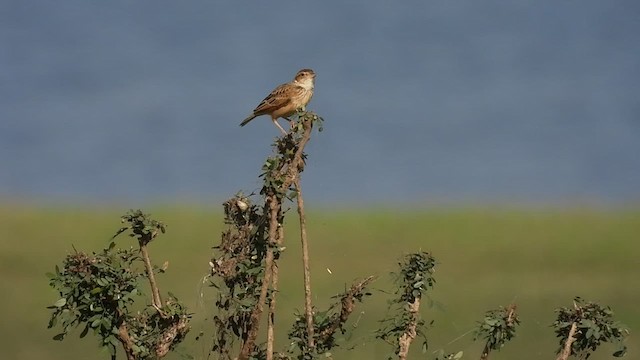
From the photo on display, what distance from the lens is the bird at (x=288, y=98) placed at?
9711 mm

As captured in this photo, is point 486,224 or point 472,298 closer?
point 472,298

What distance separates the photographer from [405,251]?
1346 cm

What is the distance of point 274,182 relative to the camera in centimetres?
571

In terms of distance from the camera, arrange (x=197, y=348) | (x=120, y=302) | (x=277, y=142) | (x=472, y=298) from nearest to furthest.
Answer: (x=120, y=302) < (x=277, y=142) < (x=197, y=348) < (x=472, y=298)

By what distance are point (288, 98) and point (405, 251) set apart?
160 inches

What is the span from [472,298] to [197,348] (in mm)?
6022

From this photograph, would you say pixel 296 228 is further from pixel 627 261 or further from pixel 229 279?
pixel 229 279

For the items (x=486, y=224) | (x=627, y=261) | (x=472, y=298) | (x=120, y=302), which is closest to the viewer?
(x=120, y=302)

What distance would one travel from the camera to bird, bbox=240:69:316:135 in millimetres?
9711

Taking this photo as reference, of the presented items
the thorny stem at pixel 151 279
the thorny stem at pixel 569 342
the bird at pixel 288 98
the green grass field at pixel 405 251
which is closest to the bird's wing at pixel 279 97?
the bird at pixel 288 98

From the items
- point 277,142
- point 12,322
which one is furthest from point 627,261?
point 277,142

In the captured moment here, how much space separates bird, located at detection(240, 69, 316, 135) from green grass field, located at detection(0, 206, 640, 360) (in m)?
2.65

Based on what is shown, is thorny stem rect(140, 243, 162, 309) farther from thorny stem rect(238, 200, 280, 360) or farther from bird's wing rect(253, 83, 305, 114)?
bird's wing rect(253, 83, 305, 114)

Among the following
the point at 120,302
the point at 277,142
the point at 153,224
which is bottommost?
the point at 120,302
